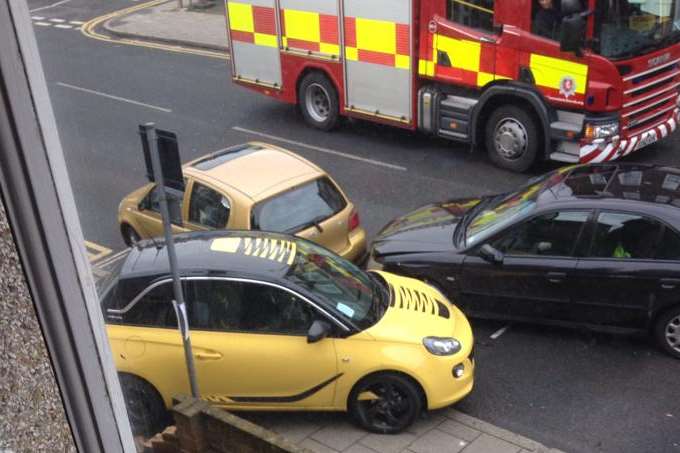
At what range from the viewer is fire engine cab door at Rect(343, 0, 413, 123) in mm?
10234

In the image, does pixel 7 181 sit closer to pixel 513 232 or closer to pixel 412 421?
pixel 412 421

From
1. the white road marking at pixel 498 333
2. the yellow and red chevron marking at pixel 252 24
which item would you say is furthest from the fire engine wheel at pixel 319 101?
the white road marking at pixel 498 333

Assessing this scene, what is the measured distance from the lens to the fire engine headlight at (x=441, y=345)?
5504 millimetres

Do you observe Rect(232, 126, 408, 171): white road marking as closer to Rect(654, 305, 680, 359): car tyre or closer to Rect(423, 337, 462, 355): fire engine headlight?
Rect(654, 305, 680, 359): car tyre

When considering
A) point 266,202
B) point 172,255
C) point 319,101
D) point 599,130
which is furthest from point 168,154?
point 319,101

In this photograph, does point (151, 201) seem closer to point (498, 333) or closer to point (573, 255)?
point (498, 333)

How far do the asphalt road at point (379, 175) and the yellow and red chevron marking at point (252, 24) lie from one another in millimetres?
1254

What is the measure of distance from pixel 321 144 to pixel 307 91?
2.83ft

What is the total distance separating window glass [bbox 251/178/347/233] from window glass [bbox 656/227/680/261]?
106 inches

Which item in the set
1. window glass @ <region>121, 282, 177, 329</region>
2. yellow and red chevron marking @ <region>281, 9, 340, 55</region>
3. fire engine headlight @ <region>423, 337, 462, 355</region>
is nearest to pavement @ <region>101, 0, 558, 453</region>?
fire engine headlight @ <region>423, 337, 462, 355</region>

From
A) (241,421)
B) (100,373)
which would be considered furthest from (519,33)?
(100,373)

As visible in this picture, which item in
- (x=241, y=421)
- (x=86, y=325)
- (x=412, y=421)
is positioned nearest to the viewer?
(x=86, y=325)

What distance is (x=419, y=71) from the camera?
1038 centimetres

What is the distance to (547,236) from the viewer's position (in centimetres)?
639
